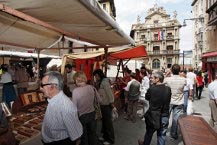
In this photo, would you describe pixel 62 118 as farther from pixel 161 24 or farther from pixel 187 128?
pixel 161 24

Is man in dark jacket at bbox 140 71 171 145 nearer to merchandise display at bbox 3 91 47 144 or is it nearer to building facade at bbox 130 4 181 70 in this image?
merchandise display at bbox 3 91 47 144

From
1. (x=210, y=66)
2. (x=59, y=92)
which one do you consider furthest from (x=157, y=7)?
(x=59, y=92)

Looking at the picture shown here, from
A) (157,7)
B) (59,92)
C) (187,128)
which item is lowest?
(187,128)

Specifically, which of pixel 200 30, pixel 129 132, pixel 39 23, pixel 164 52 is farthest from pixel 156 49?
pixel 39 23

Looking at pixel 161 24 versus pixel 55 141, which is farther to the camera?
pixel 161 24

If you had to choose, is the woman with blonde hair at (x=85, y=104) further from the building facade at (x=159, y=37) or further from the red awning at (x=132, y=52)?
the building facade at (x=159, y=37)

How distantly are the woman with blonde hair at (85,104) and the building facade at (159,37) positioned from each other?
81665 mm

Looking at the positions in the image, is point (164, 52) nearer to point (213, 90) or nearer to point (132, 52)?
point (132, 52)

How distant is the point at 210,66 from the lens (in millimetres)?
28375

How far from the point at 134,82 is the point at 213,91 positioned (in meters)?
2.62

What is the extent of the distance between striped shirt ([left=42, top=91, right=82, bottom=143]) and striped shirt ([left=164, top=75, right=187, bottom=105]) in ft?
12.9

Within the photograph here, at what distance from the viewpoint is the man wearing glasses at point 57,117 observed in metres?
3.08

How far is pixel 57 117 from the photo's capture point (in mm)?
3070

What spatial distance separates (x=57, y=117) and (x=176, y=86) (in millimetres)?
4254
